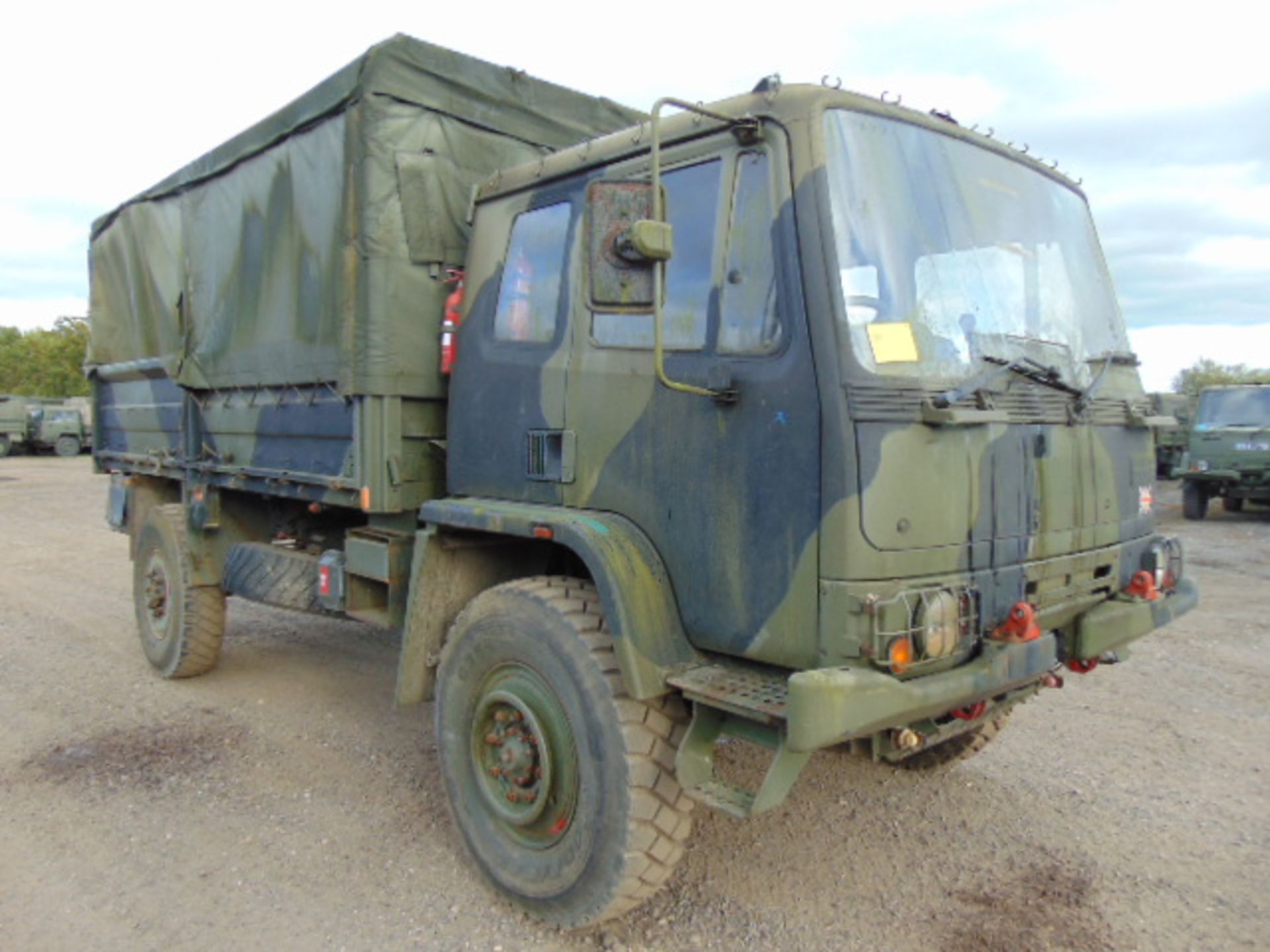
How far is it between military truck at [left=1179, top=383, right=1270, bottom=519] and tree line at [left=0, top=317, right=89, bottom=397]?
48906 millimetres

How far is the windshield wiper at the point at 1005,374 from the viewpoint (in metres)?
2.88

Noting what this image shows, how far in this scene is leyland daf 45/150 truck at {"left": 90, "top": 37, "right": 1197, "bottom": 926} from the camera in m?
2.82

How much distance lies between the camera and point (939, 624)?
9.16 ft

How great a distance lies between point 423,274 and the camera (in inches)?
170

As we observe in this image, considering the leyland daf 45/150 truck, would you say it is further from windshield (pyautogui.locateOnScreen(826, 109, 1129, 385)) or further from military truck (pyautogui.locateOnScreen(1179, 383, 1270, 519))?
military truck (pyautogui.locateOnScreen(1179, 383, 1270, 519))

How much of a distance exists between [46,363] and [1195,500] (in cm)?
5163

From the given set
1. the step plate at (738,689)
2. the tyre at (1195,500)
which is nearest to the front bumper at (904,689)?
the step plate at (738,689)

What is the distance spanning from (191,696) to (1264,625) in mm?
7791

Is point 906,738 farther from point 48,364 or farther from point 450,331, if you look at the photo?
point 48,364

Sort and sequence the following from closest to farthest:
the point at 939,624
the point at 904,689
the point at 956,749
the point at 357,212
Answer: the point at 904,689 → the point at 939,624 → the point at 357,212 → the point at 956,749

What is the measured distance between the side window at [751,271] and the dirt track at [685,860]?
198cm

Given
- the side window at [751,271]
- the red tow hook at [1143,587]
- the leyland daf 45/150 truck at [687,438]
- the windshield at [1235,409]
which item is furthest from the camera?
Answer: the windshield at [1235,409]

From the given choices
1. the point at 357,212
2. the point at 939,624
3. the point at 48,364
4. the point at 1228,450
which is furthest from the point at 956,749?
the point at 48,364

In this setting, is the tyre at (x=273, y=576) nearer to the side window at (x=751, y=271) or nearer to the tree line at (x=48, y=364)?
the side window at (x=751, y=271)
